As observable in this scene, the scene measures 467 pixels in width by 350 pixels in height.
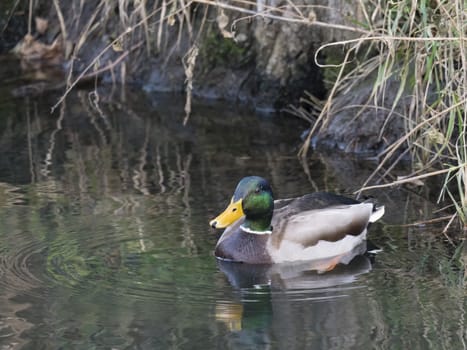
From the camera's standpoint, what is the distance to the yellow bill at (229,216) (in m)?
6.06

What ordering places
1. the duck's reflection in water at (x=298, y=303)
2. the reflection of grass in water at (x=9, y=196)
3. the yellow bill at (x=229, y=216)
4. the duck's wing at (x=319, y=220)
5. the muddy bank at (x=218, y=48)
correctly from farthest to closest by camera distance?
the muddy bank at (x=218, y=48), the reflection of grass in water at (x=9, y=196), the duck's wing at (x=319, y=220), the yellow bill at (x=229, y=216), the duck's reflection in water at (x=298, y=303)

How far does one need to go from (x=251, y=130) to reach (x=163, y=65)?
202 centimetres

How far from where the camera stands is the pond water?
4.96 metres

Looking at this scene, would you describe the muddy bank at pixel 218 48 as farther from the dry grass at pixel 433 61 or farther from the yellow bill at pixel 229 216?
the yellow bill at pixel 229 216

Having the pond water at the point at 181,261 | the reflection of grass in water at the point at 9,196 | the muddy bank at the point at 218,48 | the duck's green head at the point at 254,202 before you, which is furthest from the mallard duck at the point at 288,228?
the muddy bank at the point at 218,48

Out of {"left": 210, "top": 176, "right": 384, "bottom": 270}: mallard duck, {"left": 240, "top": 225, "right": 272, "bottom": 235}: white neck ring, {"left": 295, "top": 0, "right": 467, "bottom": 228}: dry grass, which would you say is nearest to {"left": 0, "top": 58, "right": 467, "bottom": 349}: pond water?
{"left": 210, "top": 176, "right": 384, "bottom": 270}: mallard duck

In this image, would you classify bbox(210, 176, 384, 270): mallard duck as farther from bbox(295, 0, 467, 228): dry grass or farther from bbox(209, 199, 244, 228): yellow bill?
bbox(295, 0, 467, 228): dry grass

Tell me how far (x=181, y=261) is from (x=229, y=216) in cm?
38

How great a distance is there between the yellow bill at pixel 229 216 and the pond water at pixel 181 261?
193 millimetres

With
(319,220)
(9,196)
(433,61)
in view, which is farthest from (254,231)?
(9,196)

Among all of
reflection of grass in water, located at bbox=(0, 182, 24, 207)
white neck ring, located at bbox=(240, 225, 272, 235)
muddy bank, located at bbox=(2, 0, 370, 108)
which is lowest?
white neck ring, located at bbox=(240, 225, 272, 235)

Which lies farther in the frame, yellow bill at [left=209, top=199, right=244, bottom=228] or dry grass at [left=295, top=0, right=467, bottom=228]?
dry grass at [left=295, top=0, right=467, bottom=228]

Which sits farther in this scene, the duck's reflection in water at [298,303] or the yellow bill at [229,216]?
the yellow bill at [229,216]

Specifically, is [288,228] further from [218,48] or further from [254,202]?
[218,48]
